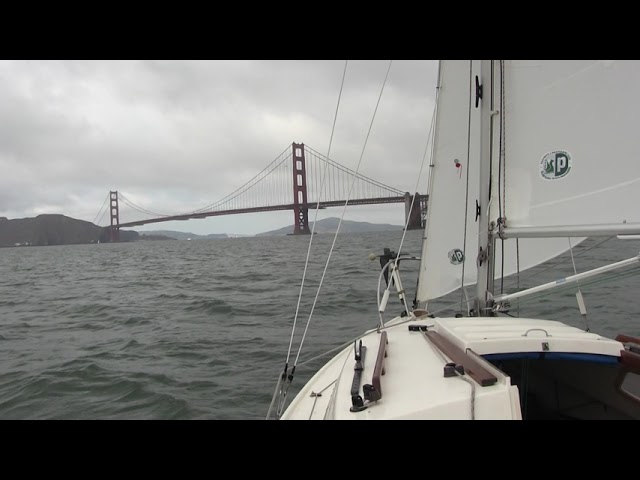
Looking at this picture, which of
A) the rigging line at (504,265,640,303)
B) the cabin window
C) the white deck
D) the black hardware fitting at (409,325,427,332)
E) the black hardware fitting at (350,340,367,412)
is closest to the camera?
the white deck

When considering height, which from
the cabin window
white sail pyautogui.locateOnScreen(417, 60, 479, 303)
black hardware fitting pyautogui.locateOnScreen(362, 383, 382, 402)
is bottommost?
the cabin window

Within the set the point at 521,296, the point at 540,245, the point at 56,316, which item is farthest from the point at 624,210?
the point at 56,316

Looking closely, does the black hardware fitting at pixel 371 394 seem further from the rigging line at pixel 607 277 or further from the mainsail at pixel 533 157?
the mainsail at pixel 533 157

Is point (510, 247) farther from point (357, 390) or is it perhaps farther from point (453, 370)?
point (357, 390)

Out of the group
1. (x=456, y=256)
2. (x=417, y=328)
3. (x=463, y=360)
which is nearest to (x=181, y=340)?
(x=456, y=256)

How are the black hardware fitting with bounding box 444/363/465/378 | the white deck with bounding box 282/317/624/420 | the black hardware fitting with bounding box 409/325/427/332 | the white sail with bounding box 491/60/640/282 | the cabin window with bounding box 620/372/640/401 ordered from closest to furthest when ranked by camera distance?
the white deck with bounding box 282/317/624/420 → the black hardware fitting with bounding box 444/363/465/378 → the cabin window with bounding box 620/372/640/401 → the white sail with bounding box 491/60/640/282 → the black hardware fitting with bounding box 409/325/427/332

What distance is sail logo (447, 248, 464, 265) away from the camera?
12.6 feet

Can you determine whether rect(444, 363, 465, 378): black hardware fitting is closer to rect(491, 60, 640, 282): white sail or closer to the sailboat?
the sailboat

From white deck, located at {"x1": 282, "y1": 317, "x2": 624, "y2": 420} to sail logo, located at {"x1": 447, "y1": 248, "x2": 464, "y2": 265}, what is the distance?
1.03m

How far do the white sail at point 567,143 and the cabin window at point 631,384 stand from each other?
97 centimetres

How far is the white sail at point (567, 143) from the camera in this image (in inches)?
108

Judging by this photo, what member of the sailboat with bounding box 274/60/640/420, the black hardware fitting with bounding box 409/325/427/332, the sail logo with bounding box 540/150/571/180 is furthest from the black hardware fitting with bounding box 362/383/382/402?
the sail logo with bounding box 540/150/571/180
